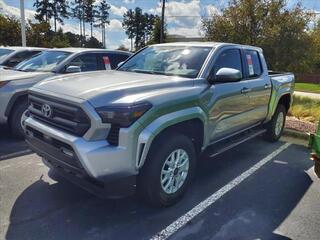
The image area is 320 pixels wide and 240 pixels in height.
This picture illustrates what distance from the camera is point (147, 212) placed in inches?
157

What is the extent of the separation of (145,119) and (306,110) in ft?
27.2

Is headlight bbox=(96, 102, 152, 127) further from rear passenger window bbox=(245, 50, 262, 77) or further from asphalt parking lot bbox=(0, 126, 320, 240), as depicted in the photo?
rear passenger window bbox=(245, 50, 262, 77)

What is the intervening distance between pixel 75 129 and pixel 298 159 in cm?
433

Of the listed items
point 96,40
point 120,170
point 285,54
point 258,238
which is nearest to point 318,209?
point 258,238

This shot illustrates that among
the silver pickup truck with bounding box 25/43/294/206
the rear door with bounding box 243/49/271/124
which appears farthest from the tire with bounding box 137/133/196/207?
the rear door with bounding box 243/49/271/124

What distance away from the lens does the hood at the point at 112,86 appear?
11.7ft

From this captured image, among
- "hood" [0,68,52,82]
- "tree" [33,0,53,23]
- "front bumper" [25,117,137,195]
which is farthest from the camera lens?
"tree" [33,0,53,23]

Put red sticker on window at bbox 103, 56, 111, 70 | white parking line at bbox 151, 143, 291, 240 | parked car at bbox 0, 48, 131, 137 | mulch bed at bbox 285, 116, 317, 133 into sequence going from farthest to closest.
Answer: mulch bed at bbox 285, 116, 317, 133 → red sticker on window at bbox 103, 56, 111, 70 → parked car at bbox 0, 48, 131, 137 → white parking line at bbox 151, 143, 291, 240

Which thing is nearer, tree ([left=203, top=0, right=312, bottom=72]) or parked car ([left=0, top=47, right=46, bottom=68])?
parked car ([left=0, top=47, right=46, bottom=68])

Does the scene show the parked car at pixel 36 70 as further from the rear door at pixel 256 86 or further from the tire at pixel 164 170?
the tire at pixel 164 170

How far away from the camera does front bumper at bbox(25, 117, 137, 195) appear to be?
3355 mm

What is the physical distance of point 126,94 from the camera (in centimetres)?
368

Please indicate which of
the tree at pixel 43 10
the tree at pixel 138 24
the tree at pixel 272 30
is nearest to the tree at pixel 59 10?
the tree at pixel 43 10

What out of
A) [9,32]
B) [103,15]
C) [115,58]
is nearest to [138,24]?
[103,15]
